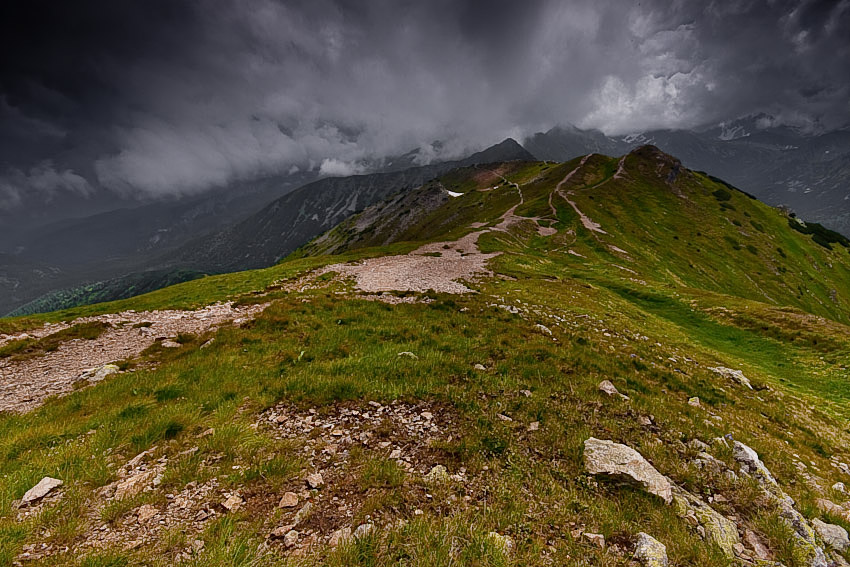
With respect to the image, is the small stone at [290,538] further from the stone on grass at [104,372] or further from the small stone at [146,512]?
the stone on grass at [104,372]

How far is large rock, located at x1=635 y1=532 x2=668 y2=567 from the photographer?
4406mm

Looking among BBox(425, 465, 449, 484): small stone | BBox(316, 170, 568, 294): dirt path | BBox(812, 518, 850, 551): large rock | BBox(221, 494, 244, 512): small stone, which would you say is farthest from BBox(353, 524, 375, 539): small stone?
BBox(316, 170, 568, 294): dirt path

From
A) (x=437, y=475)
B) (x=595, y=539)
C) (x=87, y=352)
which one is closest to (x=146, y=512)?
(x=437, y=475)

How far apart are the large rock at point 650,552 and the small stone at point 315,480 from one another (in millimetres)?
4751

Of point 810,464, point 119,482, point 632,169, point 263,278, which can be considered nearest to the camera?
point 119,482

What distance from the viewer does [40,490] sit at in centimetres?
507

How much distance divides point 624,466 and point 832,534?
11.3ft

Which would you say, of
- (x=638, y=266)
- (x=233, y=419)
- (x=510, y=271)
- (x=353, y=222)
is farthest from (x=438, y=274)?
(x=353, y=222)

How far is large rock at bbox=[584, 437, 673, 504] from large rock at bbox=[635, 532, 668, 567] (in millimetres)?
1143

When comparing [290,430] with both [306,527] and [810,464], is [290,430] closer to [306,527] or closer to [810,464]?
[306,527]

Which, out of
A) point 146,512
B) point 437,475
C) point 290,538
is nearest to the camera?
point 290,538

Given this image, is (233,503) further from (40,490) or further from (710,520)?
(710,520)

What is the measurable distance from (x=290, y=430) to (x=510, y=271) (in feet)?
103

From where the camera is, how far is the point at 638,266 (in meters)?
51.1
